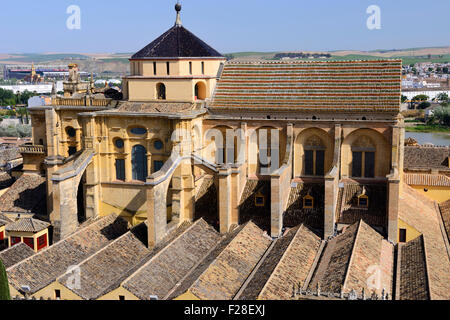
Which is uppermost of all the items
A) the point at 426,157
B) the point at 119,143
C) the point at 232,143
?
the point at 119,143

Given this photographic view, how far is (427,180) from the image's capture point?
40.4m

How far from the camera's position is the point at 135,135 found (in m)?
35.1

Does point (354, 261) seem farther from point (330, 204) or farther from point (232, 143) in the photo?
point (232, 143)

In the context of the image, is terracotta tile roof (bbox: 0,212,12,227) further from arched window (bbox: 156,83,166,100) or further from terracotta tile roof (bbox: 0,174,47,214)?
arched window (bbox: 156,83,166,100)

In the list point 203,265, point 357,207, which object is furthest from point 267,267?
point 357,207

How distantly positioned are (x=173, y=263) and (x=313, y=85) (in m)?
15.1

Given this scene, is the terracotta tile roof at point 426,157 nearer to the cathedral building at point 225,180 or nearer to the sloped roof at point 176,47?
the cathedral building at point 225,180

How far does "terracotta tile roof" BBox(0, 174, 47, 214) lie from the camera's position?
124 feet

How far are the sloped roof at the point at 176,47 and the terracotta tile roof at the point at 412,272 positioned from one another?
17.3 metres

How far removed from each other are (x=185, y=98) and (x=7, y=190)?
14.6 meters

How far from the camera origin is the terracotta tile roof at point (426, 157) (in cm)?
4457

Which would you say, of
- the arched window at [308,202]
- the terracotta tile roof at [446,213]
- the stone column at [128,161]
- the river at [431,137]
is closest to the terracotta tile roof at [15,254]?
the stone column at [128,161]

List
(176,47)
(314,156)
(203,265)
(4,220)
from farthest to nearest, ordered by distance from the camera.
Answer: (176,47)
(4,220)
(314,156)
(203,265)
